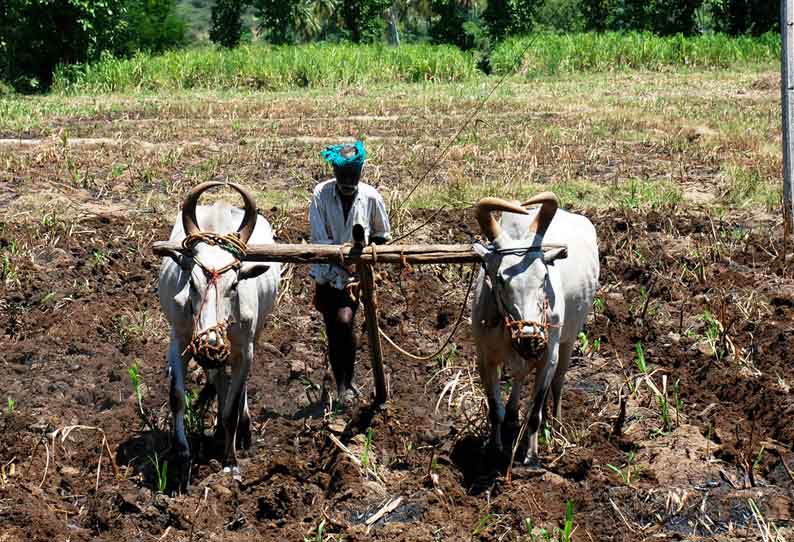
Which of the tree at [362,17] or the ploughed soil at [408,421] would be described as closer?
the ploughed soil at [408,421]

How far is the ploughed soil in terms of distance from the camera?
211 inches

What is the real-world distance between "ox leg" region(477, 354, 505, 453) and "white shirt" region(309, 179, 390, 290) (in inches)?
46.4

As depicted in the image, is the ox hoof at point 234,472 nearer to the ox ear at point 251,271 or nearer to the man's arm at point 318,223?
the ox ear at point 251,271

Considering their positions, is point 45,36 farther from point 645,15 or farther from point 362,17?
point 645,15

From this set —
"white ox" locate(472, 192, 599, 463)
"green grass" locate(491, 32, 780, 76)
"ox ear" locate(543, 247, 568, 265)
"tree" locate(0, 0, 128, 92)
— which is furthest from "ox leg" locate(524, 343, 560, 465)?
"green grass" locate(491, 32, 780, 76)

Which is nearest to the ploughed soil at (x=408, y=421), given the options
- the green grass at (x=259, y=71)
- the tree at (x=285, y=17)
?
the green grass at (x=259, y=71)

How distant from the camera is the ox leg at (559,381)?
21.3ft

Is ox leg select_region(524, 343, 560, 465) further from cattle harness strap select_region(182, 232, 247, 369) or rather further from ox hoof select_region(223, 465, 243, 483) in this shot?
cattle harness strap select_region(182, 232, 247, 369)

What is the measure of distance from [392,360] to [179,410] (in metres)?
2.18

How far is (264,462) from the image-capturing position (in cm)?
600

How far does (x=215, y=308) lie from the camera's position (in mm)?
5371

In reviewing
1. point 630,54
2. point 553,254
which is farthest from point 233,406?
point 630,54

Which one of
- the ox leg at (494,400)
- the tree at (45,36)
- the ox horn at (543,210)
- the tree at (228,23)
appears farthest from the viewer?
the tree at (228,23)

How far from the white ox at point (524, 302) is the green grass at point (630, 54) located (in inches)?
783
